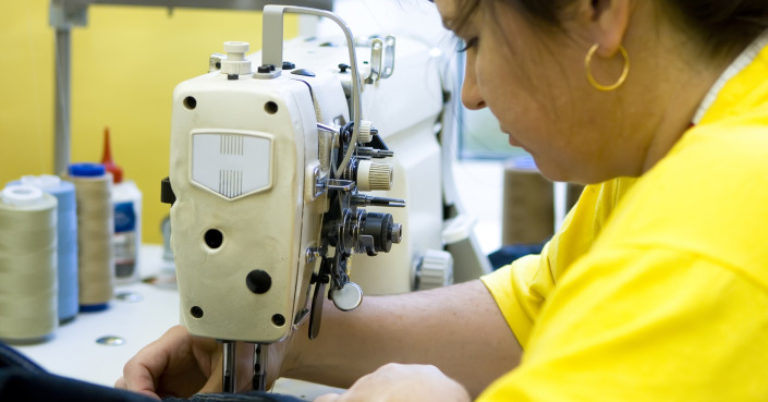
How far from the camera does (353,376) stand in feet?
3.66

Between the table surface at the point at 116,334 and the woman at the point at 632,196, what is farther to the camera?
the table surface at the point at 116,334

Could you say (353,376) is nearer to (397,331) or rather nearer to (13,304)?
(397,331)

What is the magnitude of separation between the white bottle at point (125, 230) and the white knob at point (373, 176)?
2.82ft

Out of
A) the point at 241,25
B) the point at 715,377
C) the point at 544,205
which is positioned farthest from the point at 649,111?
the point at 544,205

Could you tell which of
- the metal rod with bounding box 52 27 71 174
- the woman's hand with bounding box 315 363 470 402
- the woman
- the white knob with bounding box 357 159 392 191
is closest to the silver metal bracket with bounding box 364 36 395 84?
the white knob with bounding box 357 159 392 191

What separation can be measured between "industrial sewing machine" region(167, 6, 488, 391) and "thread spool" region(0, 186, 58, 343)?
2.02 feet

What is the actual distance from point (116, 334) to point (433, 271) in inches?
20.9

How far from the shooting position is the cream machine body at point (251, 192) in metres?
0.81

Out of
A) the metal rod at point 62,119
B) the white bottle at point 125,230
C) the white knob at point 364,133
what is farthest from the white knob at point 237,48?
the metal rod at point 62,119

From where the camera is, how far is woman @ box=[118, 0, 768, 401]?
0.56m

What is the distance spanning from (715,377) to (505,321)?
22.3 inches

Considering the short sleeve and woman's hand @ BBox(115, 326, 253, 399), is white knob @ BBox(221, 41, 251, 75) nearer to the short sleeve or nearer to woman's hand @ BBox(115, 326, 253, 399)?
woman's hand @ BBox(115, 326, 253, 399)

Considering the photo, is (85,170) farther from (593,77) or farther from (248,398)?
(593,77)

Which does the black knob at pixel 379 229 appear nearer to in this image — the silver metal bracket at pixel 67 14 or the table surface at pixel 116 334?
the table surface at pixel 116 334
